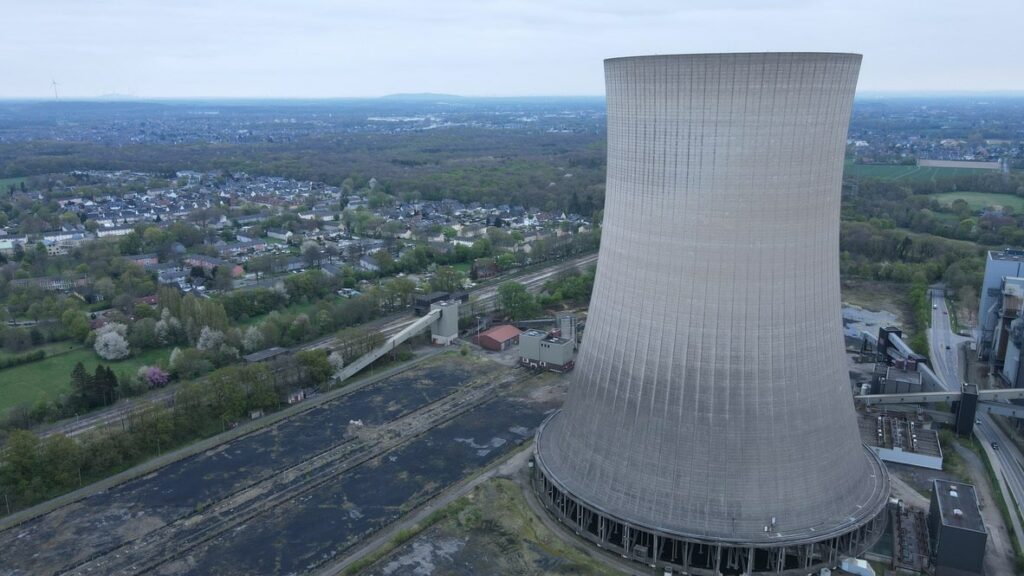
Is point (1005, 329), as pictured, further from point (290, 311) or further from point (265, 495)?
point (290, 311)

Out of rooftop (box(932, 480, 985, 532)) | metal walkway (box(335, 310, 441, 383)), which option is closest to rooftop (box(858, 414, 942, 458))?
rooftop (box(932, 480, 985, 532))

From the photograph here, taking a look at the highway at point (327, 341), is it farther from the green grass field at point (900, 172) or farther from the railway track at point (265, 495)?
the green grass field at point (900, 172)

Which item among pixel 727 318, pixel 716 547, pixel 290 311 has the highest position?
pixel 727 318

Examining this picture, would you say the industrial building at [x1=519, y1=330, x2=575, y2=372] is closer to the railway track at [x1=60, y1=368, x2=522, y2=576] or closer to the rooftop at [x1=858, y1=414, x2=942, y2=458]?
the railway track at [x1=60, y1=368, x2=522, y2=576]

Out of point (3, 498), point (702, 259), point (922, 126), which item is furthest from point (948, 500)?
point (922, 126)

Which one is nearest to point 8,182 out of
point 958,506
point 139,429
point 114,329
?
point 114,329


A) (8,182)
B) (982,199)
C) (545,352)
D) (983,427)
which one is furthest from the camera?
(8,182)
